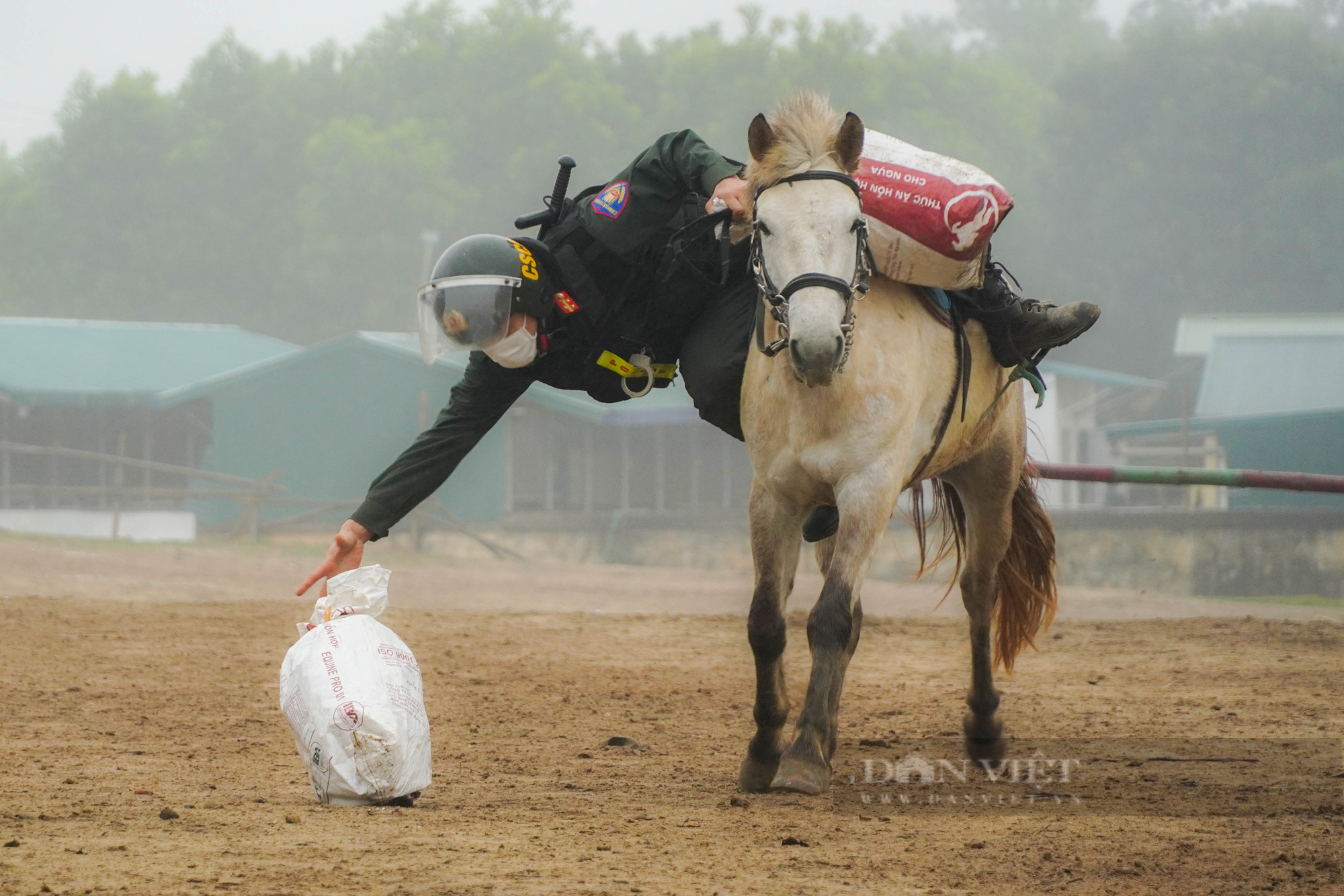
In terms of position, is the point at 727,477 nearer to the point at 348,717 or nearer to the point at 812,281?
the point at 812,281

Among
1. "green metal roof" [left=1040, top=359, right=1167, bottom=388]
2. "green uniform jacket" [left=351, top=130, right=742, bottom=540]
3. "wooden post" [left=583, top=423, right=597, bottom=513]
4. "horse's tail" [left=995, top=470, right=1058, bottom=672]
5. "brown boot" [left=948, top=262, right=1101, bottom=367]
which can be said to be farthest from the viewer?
"green metal roof" [left=1040, top=359, right=1167, bottom=388]

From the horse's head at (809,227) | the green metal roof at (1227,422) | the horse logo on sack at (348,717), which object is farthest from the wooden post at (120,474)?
the horse's head at (809,227)

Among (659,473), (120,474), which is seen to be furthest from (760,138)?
(659,473)

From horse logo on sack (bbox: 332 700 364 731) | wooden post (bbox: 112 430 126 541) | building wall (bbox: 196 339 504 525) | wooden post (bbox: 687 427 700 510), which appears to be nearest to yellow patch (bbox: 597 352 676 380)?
horse logo on sack (bbox: 332 700 364 731)

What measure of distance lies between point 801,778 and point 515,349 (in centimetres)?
171

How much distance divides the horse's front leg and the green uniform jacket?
123 cm

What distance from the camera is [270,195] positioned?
2041 inches

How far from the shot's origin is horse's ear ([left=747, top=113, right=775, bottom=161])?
4145 mm

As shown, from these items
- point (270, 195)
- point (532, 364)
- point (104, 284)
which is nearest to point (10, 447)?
point (532, 364)

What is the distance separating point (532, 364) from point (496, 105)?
49.3 m

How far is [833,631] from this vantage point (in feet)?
13.5

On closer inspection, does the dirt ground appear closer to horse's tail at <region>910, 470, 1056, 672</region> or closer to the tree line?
horse's tail at <region>910, 470, 1056, 672</region>

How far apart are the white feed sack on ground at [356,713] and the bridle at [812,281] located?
143 cm

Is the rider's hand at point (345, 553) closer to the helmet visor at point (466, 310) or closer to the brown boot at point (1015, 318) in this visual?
the helmet visor at point (466, 310)
